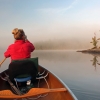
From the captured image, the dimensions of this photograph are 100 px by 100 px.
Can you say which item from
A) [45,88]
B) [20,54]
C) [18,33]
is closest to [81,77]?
[45,88]

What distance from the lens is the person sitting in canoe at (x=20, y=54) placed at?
437 centimetres

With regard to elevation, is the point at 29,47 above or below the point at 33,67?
above

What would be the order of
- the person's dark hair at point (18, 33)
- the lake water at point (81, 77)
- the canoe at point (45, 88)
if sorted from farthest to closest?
the lake water at point (81, 77)
the person's dark hair at point (18, 33)
the canoe at point (45, 88)

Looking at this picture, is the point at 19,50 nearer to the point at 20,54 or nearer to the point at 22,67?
the point at 20,54

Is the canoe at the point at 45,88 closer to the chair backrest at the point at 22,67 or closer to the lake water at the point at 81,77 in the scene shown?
the chair backrest at the point at 22,67

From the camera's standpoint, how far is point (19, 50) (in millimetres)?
4434

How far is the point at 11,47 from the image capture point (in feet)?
14.6

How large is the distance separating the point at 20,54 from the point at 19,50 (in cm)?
13

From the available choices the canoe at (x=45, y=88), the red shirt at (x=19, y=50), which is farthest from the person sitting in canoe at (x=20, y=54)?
the canoe at (x=45, y=88)

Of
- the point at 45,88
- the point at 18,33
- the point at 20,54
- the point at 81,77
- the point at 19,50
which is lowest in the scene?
the point at 81,77

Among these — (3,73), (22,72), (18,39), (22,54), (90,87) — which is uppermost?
(18,39)

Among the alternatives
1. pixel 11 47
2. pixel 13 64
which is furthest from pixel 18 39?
pixel 13 64

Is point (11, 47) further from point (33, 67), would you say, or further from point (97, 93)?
point (97, 93)

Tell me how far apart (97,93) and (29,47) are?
17.0ft
